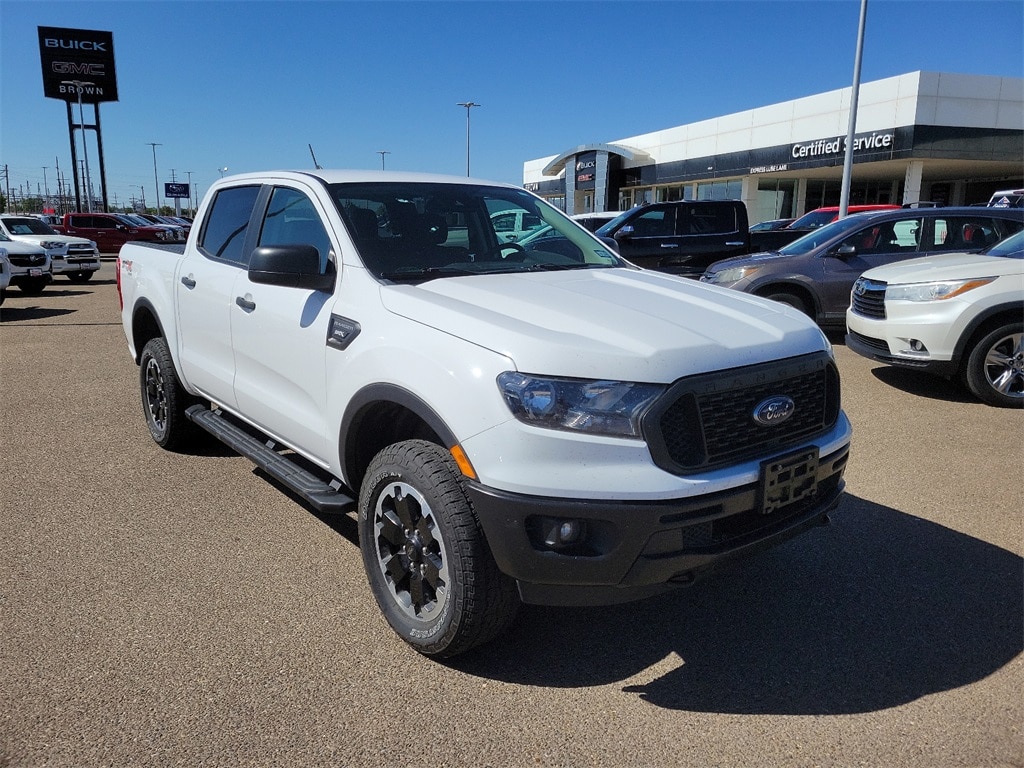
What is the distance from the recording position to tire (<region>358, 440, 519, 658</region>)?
8.61 ft

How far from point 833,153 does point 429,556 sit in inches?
1322

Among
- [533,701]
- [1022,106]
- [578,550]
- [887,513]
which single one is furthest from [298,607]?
[1022,106]

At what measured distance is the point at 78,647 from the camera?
301cm

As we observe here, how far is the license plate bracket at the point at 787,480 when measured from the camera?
268cm

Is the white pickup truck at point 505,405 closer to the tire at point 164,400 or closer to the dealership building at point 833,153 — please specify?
the tire at point 164,400

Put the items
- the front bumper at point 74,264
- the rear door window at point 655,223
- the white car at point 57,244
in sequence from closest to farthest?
the rear door window at point 655,223 → the white car at point 57,244 → the front bumper at point 74,264

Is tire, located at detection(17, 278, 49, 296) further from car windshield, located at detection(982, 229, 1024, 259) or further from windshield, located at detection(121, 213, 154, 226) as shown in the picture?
car windshield, located at detection(982, 229, 1024, 259)

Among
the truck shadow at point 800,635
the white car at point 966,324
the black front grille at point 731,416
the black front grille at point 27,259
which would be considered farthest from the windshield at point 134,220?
the black front grille at point 731,416

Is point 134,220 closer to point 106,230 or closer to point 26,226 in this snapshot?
point 106,230

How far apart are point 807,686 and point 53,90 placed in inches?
1959

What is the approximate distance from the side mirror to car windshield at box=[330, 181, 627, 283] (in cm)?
22

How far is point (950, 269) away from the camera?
22.3ft

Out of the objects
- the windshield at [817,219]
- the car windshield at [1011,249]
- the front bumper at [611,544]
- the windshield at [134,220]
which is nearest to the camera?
the front bumper at [611,544]

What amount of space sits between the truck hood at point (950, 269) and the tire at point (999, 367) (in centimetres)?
53
